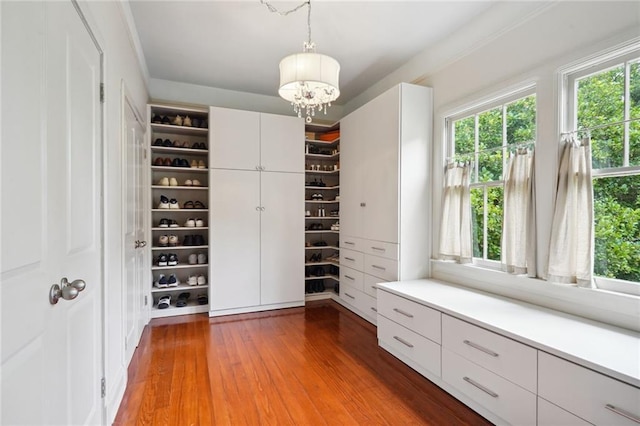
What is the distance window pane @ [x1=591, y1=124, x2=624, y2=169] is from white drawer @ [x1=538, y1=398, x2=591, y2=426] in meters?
1.38

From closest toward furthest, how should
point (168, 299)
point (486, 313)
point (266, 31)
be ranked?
point (486, 313), point (266, 31), point (168, 299)

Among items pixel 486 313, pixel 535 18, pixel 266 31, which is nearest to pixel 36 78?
pixel 266 31

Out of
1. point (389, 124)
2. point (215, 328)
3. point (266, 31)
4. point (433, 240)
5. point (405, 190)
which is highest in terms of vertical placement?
point (266, 31)

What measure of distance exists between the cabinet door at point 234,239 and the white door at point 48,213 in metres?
1.93

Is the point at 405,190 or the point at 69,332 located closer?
the point at 69,332

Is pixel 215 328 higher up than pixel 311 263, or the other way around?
pixel 311 263

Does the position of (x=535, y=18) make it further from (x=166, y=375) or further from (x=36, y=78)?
(x=166, y=375)

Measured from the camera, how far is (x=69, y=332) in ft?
3.97

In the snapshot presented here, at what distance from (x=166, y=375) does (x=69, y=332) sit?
51.5 inches

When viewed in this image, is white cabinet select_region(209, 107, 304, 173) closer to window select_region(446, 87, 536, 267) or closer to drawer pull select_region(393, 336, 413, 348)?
window select_region(446, 87, 536, 267)

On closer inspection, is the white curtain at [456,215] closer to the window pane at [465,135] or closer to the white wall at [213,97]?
the window pane at [465,135]

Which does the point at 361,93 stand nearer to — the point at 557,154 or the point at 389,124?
the point at 389,124

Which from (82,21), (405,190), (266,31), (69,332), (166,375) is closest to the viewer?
(69,332)

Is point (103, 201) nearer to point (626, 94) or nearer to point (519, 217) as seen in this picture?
point (519, 217)
